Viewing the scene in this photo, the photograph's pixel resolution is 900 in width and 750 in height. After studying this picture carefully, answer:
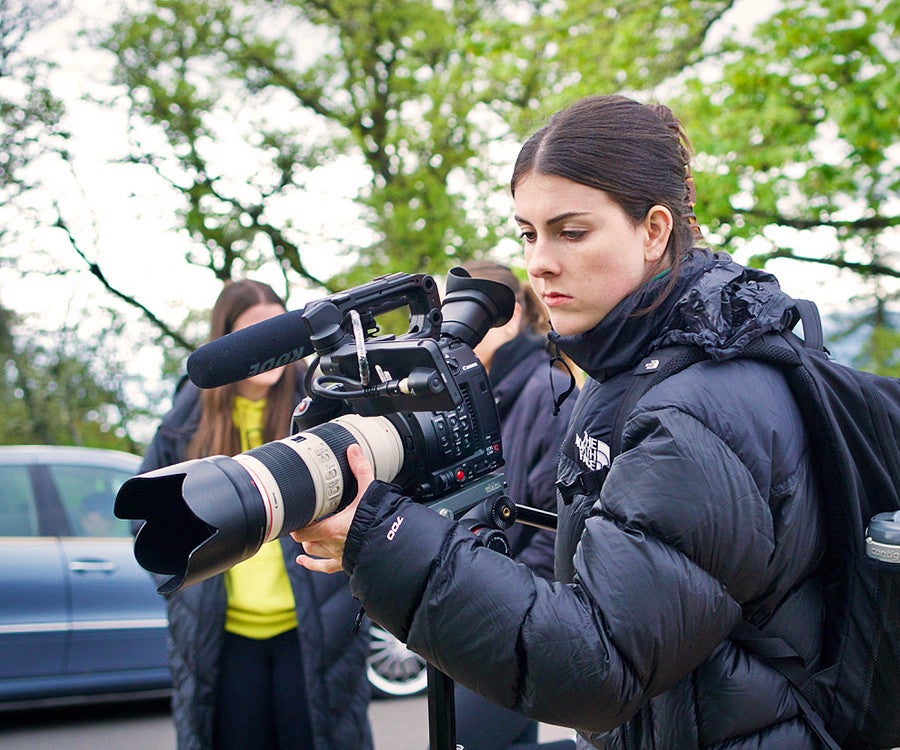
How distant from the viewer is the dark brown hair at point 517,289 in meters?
2.93

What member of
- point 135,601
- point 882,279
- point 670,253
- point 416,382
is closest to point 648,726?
point 416,382

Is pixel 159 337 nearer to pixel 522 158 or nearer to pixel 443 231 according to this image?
pixel 443 231

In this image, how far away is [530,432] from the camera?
266 centimetres

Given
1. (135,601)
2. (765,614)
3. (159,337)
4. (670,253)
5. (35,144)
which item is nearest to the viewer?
(765,614)

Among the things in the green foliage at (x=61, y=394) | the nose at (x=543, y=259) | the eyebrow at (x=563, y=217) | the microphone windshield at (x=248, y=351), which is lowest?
the green foliage at (x=61, y=394)

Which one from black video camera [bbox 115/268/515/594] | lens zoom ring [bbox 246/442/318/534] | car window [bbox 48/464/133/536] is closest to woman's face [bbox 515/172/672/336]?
black video camera [bbox 115/268/515/594]

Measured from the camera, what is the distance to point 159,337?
50.8 feet

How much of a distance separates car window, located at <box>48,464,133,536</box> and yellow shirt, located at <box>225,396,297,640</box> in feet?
8.34

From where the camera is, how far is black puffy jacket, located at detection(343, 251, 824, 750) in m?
1.21

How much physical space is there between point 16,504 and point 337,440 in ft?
13.2

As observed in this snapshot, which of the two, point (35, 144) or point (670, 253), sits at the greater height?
point (35, 144)

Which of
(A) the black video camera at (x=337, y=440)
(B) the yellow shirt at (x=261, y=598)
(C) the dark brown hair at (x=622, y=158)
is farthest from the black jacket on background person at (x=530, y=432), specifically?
(C) the dark brown hair at (x=622, y=158)

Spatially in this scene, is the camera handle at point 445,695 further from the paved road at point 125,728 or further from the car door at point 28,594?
the car door at point 28,594

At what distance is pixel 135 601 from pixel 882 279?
1168 cm
